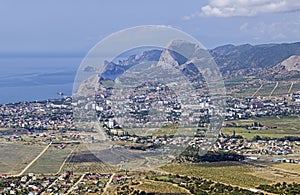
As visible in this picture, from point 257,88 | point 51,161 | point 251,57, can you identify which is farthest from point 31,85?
point 51,161

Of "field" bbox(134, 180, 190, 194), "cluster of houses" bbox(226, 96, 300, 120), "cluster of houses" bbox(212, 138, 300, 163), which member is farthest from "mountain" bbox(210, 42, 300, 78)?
"field" bbox(134, 180, 190, 194)

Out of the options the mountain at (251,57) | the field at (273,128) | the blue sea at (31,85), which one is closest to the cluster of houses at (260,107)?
the field at (273,128)

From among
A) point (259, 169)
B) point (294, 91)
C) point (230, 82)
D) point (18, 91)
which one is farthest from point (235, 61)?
point (259, 169)

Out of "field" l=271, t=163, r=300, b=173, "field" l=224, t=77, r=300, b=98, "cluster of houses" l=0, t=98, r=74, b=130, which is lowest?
"field" l=271, t=163, r=300, b=173

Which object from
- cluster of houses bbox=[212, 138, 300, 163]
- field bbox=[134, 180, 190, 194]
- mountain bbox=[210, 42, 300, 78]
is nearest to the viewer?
field bbox=[134, 180, 190, 194]

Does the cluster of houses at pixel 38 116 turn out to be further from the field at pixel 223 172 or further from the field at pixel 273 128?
the field at pixel 223 172

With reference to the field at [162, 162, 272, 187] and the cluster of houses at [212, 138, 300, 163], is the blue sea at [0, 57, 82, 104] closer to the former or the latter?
the cluster of houses at [212, 138, 300, 163]

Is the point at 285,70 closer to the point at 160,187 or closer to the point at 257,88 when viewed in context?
the point at 257,88
